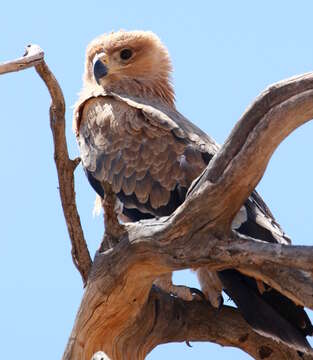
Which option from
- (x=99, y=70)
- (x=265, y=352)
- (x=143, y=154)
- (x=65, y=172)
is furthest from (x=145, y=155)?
(x=265, y=352)

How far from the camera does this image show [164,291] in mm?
6293

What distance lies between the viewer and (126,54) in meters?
7.97

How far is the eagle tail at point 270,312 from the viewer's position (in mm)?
5523

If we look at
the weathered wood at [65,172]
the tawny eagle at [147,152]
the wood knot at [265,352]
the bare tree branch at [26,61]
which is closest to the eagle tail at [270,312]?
the tawny eagle at [147,152]

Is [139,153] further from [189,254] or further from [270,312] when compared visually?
[189,254]

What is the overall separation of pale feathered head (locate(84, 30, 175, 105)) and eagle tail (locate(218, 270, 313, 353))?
2.48m

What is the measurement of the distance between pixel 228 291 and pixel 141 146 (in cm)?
146

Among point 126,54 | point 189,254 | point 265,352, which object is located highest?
point 126,54

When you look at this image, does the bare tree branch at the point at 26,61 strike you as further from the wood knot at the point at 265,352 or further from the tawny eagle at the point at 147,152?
the wood knot at the point at 265,352

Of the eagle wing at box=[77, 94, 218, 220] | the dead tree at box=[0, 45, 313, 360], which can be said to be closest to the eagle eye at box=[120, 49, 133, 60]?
the eagle wing at box=[77, 94, 218, 220]

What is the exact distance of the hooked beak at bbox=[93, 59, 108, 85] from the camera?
7.61 m

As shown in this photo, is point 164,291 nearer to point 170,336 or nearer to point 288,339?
point 170,336

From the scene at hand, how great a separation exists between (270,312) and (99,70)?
2877 millimetres

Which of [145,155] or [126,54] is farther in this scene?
[126,54]
